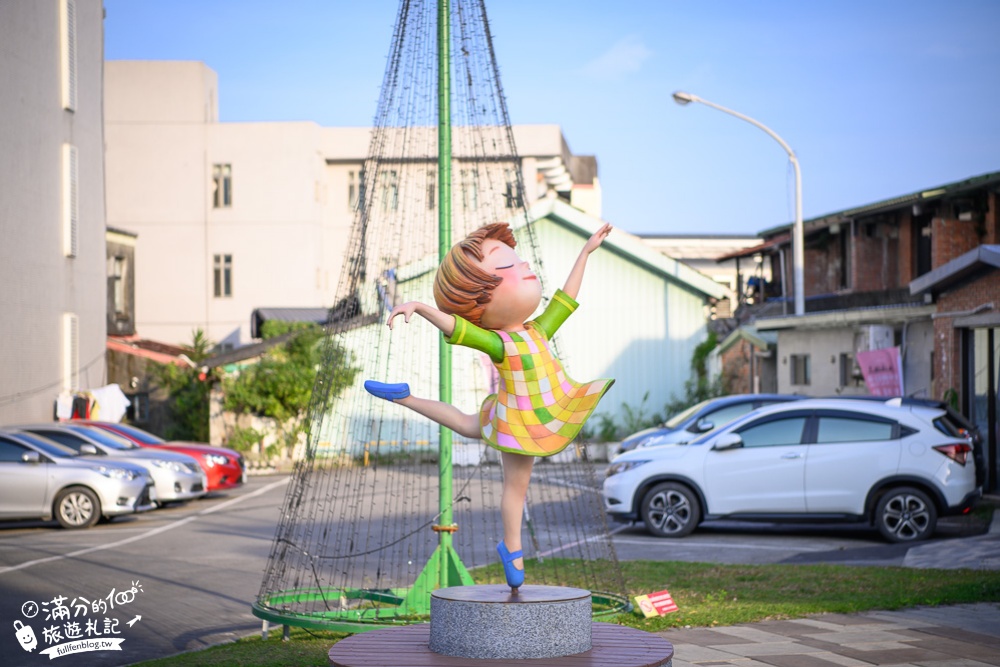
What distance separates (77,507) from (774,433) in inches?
400

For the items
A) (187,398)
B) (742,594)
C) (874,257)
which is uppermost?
(874,257)

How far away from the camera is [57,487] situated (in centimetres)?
1694

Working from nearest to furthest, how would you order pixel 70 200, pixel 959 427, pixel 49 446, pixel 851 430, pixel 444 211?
1. pixel 444 211
2. pixel 851 430
3. pixel 959 427
4. pixel 49 446
5. pixel 70 200

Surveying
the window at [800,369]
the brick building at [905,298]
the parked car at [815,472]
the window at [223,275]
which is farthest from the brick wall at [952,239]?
the window at [223,275]

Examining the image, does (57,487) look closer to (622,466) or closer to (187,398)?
(622,466)

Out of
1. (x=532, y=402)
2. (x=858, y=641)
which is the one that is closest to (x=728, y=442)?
(x=858, y=641)

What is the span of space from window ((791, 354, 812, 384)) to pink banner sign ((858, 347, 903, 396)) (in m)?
4.59

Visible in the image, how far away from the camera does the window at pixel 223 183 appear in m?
43.6

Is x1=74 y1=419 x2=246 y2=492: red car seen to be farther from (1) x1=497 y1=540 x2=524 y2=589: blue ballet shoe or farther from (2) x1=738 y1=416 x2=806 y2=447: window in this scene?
(1) x1=497 y1=540 x2=524 y2=589: blue ballet shoe

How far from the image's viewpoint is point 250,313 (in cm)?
4388

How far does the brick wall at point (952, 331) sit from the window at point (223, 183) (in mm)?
31062

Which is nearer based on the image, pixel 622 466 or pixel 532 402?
pixel 532 402

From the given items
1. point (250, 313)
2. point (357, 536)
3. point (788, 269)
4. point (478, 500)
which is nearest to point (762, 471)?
point (357, 536)

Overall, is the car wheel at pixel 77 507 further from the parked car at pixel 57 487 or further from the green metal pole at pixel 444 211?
the green metal pole at pixel 444 211
